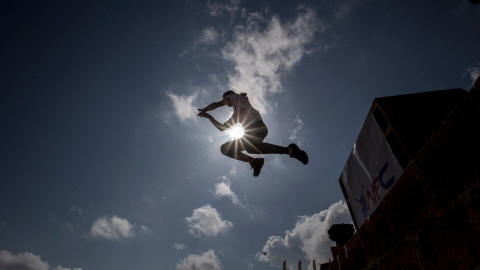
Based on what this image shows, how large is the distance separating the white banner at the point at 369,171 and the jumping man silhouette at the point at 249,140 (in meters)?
1.06

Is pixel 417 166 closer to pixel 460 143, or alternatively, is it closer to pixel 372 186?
pixel 460 143

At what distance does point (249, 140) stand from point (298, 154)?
0.99 m

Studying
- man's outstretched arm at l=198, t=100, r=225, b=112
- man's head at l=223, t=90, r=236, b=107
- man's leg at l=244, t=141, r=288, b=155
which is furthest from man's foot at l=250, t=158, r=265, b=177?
man's outstretched arm at l=198, t=100, r=225, b=112

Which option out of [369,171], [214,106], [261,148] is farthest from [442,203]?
[214,106]

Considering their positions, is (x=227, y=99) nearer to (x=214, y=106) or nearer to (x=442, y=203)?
(x=214, y=106)

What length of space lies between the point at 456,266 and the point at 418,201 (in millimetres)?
322

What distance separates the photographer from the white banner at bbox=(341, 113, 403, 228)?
2.76 meters

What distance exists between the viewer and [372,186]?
3121mm

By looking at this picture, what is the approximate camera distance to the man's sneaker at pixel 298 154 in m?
4.50

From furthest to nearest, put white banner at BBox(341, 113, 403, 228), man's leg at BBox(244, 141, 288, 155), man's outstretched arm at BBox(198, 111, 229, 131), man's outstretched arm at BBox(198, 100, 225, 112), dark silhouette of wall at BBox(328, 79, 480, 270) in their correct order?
man's outstretched arm at BBox(198, 100, 225, 112) → man's outstretched arm at BBox(198, 111, 229, 131) → man's leg at BBox(244, 141, 288, 155) → white banner at BBox(341, 113, 403, 228) → dark silhouette of wall at BBox(328, 79, 480, 270)

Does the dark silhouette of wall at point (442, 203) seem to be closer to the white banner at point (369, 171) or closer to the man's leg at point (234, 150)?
the white banner at point (369, 171)

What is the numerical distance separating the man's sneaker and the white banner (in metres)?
0.80

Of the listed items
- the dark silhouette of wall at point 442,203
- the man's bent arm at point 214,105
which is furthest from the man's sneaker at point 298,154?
the dark silhouette of wall at point 442,203

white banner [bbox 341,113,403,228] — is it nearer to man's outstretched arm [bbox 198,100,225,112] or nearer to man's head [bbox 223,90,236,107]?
man's head [bbox 223,90,236,107]
